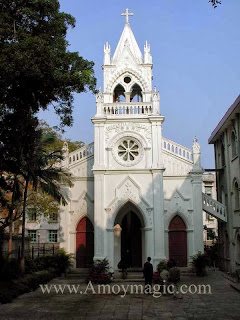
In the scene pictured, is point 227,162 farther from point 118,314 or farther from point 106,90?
point 118,314

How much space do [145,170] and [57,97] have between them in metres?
11.1

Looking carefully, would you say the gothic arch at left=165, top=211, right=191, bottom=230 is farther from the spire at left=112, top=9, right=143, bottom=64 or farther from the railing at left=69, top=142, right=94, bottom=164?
the spire at left=112, top=9, right=143, bottom=64

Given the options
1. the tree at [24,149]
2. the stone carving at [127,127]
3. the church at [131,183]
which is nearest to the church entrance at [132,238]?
the church at [131,183]

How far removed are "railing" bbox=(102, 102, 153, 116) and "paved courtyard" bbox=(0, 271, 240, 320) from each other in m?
11.9

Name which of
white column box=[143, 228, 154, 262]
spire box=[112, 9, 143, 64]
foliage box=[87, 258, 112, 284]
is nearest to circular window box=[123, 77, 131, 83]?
spire box=[112, 9, 143, 64]

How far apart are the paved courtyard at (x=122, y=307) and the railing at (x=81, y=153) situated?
1070 centimetres

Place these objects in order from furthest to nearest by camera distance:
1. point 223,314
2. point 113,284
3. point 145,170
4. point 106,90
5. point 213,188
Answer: point 213,188 → point 106,90 → point 145,170 → point 113,284 → point 223,314

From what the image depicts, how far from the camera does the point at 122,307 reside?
45.9 ft

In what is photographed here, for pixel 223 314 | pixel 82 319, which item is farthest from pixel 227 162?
pixel 82 319

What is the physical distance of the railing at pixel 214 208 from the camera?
2566cm

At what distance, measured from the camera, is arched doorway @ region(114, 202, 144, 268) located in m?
26.0

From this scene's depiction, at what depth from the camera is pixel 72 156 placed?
26.7 meters

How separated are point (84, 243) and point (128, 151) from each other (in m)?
6.43

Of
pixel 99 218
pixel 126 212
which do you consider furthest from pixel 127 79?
pixel 99 218
